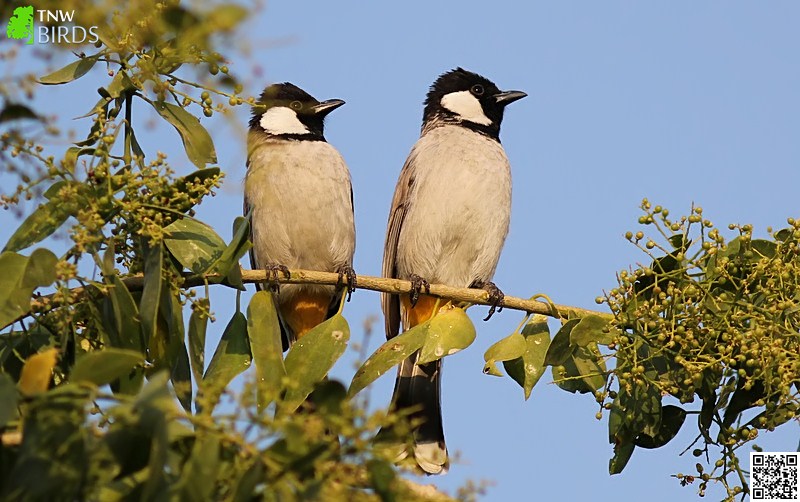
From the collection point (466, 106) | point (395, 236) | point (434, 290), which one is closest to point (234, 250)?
point (434, 290)

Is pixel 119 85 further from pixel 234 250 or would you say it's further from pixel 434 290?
pixel 434 290

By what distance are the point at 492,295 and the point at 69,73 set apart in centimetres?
221

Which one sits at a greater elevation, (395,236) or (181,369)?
(395,236)

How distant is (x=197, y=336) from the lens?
9.16 feet

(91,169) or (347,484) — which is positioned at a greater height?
(91,169)

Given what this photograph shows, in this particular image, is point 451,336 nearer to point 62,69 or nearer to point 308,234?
point 62,69

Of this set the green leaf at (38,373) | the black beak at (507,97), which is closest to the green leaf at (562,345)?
the green leaf at (38,373)

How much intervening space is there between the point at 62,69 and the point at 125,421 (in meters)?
Answer: 1.53

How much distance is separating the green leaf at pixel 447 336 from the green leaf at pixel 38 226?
1.24 meters

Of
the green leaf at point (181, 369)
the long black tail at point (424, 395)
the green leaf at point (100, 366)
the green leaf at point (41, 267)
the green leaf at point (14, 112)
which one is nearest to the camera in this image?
the green leaf at point (100, 366)

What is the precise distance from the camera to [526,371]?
3496mm

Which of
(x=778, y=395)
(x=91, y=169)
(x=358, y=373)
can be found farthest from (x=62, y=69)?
(x=778, y=395)

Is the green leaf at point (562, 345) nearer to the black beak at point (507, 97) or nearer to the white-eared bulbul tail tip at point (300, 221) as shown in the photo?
the white-eared bulbul tail tip at point (300, 221)

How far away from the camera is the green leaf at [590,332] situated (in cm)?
331
